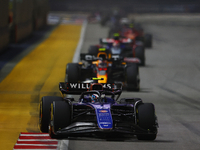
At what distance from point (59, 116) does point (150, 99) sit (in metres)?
6.36

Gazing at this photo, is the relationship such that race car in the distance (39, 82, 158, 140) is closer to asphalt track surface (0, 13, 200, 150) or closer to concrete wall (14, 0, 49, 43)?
asphalt track surface (0, 13, 200, 150)

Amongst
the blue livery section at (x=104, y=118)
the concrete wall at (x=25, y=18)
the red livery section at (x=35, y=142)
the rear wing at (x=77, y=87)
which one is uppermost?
the blue livery section at (x=104, y=118)

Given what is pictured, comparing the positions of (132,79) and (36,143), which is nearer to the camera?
(36,143)

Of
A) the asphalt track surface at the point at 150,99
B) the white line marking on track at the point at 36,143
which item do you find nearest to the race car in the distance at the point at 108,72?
the asphalt track surface at the point at 150,99

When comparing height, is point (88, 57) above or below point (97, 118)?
below

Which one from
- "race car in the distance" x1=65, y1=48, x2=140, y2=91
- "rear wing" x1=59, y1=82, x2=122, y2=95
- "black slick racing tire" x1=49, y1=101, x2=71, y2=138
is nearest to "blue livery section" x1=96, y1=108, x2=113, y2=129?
"black slick racing tire" x1=49, y1=101, x2=71, y2=138

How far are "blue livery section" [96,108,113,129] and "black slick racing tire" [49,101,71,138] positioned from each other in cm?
57

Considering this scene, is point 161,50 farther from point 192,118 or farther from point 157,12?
point 157,12

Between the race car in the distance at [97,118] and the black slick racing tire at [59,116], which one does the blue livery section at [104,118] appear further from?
the black slick racing tire at [59,116]

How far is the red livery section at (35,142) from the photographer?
30.9 ft

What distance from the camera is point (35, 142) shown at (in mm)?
9789

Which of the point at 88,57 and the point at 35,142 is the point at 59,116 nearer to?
the point at 35,142

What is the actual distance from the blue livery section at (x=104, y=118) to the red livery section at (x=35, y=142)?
2.97 ft

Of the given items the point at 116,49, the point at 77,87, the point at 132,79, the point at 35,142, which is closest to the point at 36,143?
the point at 35,142
